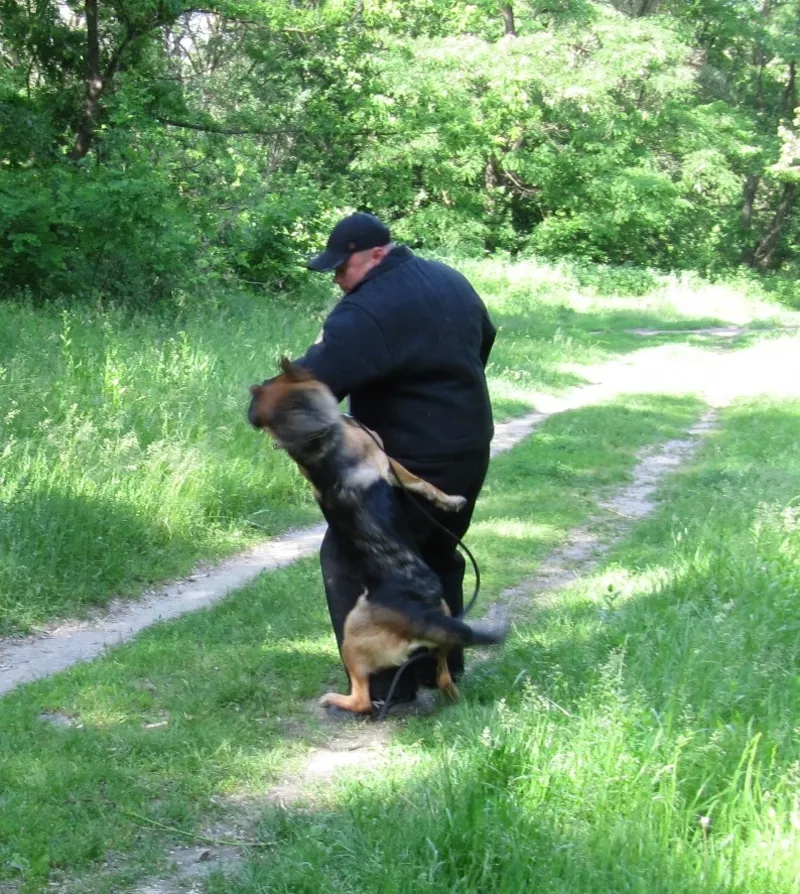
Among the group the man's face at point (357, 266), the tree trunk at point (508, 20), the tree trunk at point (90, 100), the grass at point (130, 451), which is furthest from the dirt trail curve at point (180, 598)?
the tree trunk at point (508, 20)

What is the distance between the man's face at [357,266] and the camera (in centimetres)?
479

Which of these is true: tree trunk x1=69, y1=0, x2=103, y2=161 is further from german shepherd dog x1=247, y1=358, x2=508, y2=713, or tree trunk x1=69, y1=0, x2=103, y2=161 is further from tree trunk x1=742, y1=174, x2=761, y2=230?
tree trunk x1=742, y1=174, x2=761, y2=230

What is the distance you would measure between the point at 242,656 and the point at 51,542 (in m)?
1.82

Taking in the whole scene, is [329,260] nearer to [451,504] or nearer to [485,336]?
[485,336]

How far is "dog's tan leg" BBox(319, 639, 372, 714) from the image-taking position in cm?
478

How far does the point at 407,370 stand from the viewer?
4719 mm

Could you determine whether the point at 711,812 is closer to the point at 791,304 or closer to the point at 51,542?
the point at 51,542

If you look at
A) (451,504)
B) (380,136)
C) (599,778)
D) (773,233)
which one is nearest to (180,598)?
(451,504)

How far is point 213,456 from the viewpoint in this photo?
9109 mm

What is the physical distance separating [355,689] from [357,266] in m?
1.79

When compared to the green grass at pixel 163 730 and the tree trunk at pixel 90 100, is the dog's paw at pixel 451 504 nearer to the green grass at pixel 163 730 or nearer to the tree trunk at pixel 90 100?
the green grass at pixel 163 730

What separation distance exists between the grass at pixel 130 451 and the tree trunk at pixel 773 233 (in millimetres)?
36163

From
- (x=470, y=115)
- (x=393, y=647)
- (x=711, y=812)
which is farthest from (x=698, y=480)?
(x=470, y=115)

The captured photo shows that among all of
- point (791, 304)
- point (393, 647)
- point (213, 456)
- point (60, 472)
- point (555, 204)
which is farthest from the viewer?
point (791, 304)
